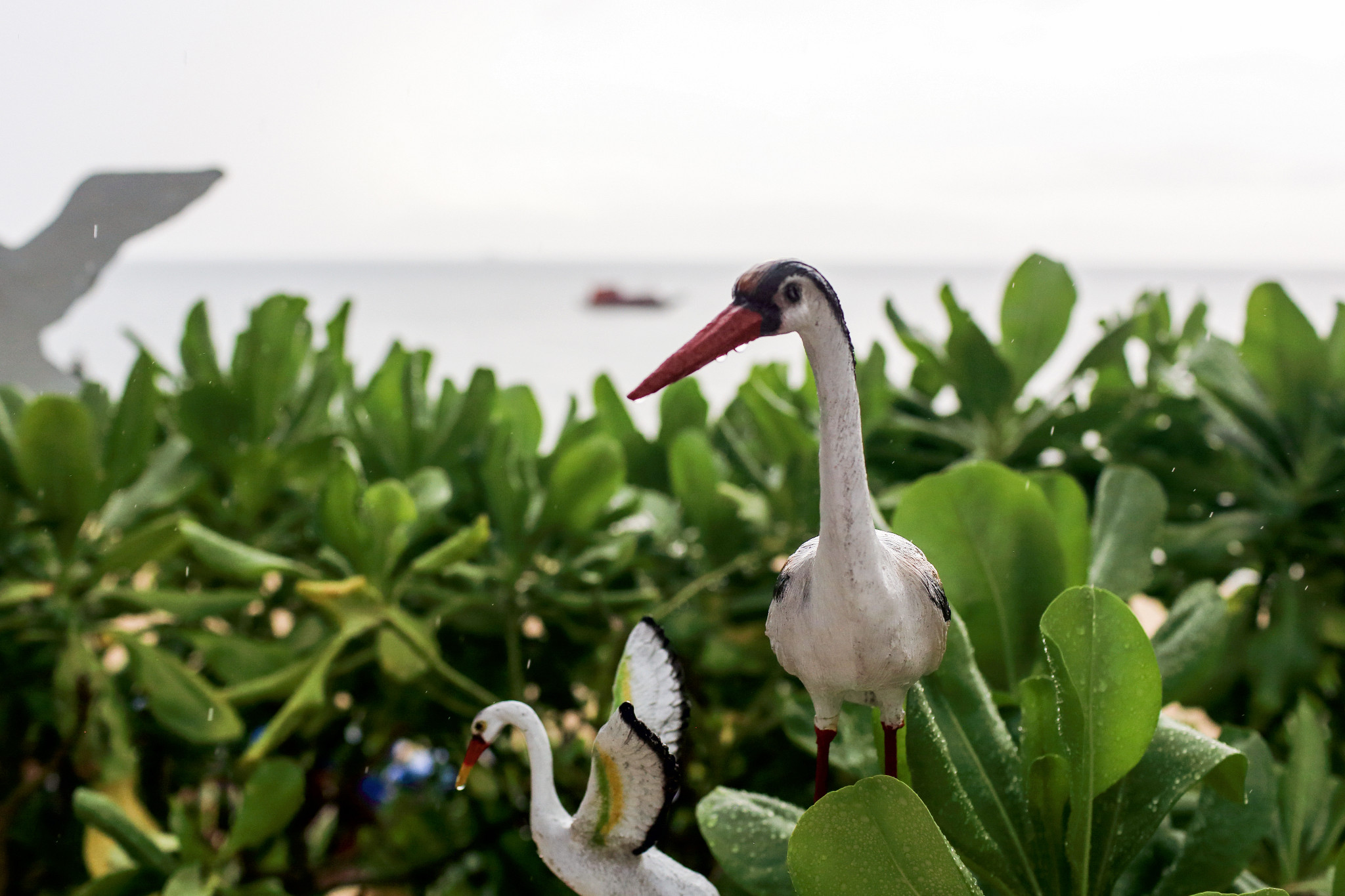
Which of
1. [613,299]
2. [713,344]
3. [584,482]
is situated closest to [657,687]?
[713,344]

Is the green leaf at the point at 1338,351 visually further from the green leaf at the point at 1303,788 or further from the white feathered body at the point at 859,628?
the white feathered body at the point at 859,628

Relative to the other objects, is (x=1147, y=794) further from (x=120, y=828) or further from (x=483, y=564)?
(x=120, y=828)

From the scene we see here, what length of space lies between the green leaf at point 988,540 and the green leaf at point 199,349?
573 mm

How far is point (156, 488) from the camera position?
0.71 meters

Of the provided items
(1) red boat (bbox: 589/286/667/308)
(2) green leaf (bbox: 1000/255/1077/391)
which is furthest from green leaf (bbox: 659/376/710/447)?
(1) red boat (bbox: 589/286/667/308)

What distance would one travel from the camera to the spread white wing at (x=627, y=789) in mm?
318

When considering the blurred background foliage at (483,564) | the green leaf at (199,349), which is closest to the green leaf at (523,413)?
the blurred background foliage at (483,564)

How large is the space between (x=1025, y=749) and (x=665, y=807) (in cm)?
16

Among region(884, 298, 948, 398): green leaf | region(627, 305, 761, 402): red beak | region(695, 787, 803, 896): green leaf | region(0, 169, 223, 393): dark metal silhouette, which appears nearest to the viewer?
region(627, 305, 761, 402): red beak

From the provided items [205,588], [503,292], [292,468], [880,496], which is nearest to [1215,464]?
[880,496]

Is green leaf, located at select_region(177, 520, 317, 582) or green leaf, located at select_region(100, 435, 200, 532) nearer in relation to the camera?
green leaf, located at select_region(177, 520, 317, 582)

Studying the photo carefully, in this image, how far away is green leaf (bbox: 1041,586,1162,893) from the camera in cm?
34

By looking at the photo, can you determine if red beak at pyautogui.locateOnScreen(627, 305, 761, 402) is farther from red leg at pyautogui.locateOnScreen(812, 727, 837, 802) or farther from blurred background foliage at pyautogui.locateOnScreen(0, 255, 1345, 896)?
blurred background foliage at pyautogui.locateOnScreen(0, 255, 1345, 896)

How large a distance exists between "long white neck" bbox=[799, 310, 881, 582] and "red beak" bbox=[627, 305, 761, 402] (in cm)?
2
